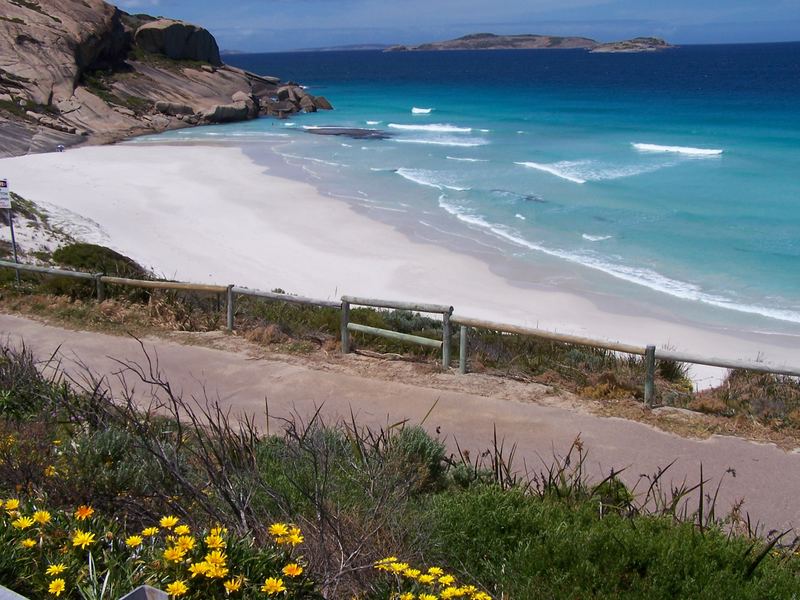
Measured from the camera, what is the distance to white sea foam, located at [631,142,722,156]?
135 feet

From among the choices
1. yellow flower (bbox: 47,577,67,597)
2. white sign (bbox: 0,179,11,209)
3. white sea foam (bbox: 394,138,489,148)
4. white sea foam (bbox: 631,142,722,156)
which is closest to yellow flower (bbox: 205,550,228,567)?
yellow flower (bbox: 47,577,67,597)

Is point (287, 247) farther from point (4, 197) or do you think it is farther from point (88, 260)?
point (4, 197)

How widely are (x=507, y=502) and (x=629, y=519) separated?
0.73m

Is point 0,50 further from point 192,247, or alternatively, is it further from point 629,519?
point 629,519

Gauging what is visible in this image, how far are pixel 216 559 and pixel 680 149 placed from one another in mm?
42890

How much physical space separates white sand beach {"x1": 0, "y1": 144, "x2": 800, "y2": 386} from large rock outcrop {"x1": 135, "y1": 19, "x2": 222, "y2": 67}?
122 ft

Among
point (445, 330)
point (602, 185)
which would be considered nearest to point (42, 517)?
point (445, 330)

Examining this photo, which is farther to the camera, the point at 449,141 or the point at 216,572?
the point at 449,141

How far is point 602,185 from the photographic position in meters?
32.2

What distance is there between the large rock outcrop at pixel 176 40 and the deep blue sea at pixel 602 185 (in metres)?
16.3

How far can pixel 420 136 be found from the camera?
5006 centimetres

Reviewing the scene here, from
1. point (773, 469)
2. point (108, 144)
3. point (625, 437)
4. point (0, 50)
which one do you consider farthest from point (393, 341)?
point (0, 50)

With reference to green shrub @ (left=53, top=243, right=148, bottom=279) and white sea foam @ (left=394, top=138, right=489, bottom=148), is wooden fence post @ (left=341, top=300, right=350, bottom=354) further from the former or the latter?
white sea foam @ (left=394, top=138, right=489, bottom=148)

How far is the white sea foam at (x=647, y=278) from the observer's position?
1828 centimetres
